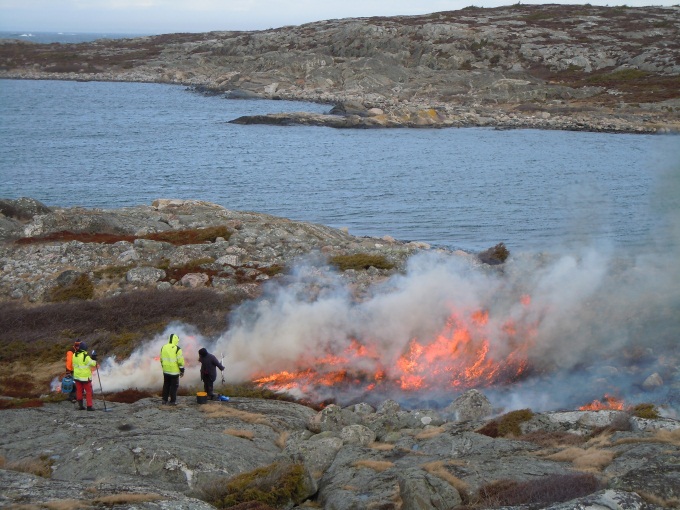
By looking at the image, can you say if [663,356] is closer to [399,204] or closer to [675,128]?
[399,204]

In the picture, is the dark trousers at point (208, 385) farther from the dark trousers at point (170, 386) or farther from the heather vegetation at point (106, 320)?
the heather vegetation at point (106, 320)

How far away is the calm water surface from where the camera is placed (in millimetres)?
52375

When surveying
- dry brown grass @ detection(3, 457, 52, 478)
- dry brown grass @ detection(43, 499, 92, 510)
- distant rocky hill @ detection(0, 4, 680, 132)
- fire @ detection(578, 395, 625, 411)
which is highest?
distant rocky hill @ detection(0, 4, 680, 132)

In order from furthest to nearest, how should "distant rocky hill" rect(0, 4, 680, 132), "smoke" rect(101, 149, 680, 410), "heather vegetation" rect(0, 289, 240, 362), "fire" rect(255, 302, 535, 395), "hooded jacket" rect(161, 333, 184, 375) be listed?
1. "distant rocky hill" rect(0, 4, 680, 132)
2. "heather vegetation" rect(0, 289, 240, 362)
3. "fire" rect(255, 302, 535, 395)
4. "smoke" rect(101, 149, 680, 410)
5. "hooded jacket" rect(161, 333, 184, 375)

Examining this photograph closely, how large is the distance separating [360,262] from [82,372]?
55.7 ft

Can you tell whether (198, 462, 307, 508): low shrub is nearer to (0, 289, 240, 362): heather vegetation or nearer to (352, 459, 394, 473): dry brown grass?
(352, 459, 394, 473): dry brown grass

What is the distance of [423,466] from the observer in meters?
14.9

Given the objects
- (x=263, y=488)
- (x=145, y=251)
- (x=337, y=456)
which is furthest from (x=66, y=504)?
(x=145, y=251)

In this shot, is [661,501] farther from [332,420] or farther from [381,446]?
[332,420]

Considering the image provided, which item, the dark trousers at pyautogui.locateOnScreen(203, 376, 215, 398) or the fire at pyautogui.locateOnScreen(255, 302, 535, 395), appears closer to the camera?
the dark trousers at pyautogui.locateOnScreen(203, 376, 215, 398)

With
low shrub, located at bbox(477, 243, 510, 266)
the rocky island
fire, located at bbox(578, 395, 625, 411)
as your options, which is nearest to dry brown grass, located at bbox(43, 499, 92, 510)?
the rocky island

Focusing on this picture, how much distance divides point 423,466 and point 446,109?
100 metres

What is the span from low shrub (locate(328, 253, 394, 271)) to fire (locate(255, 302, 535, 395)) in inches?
305

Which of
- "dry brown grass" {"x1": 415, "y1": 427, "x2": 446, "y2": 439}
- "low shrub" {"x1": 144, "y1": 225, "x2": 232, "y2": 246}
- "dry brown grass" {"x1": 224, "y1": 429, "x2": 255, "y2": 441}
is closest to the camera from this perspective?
"dry brown grass" {"x1": 224, "y1": 429, "x2": 255, "y2": 441}
